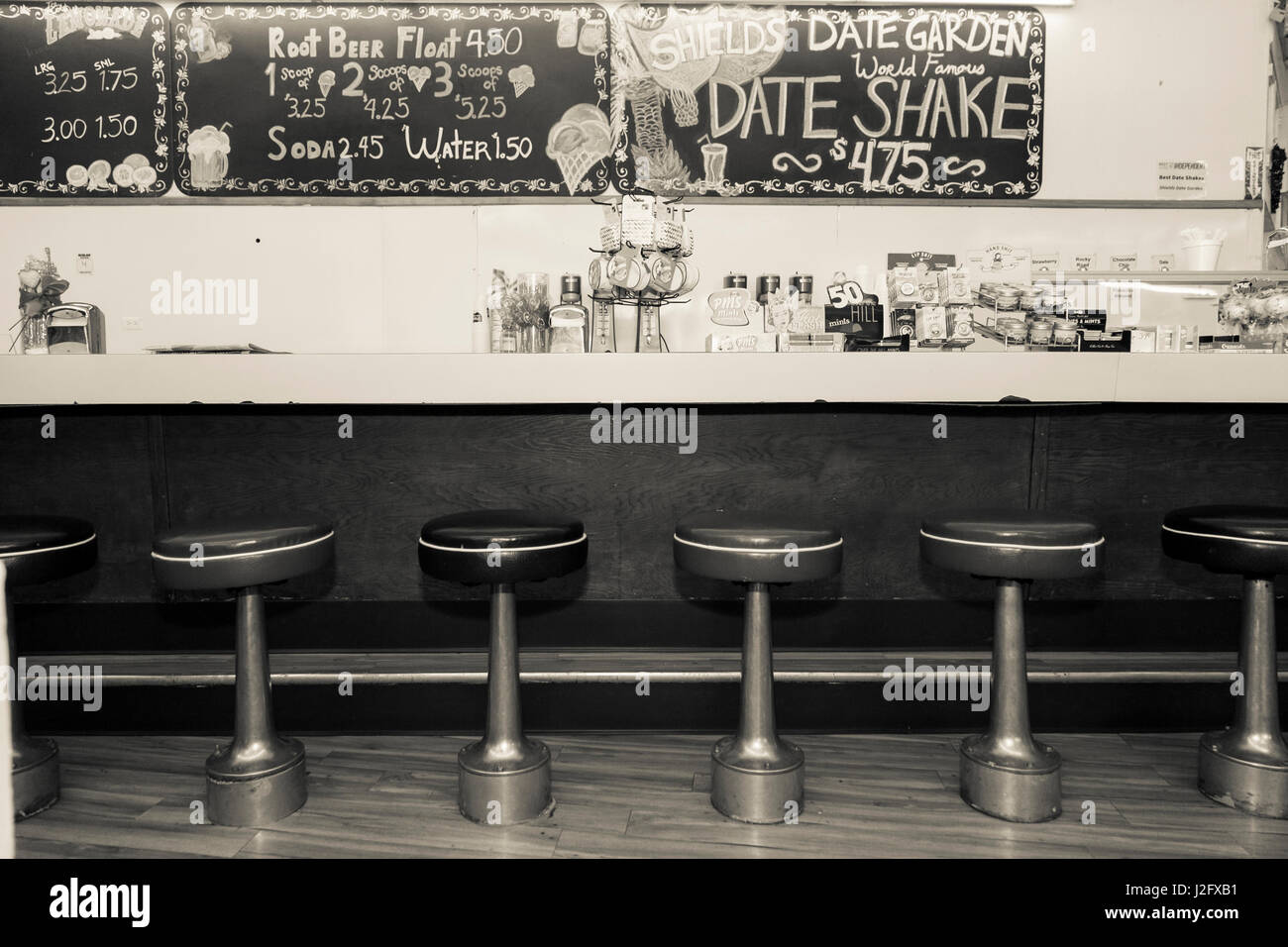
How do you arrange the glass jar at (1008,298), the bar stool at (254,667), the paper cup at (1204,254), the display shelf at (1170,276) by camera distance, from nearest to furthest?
the bar stool at (254,667), the glass jar at (1008,298), the display shelf at (1170,276), the paper cup at (1204,254)

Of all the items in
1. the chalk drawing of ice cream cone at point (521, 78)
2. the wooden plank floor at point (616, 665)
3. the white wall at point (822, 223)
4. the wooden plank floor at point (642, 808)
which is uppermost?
the chalk drawing of ice cream cone at point (521, 78)

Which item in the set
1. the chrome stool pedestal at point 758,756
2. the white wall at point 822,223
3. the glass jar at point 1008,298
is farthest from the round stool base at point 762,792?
the white wall at point 822,223

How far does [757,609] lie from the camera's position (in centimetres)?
184

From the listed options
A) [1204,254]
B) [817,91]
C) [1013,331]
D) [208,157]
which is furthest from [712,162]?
[208,157]

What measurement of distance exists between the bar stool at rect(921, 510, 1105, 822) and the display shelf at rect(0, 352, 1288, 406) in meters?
0.37

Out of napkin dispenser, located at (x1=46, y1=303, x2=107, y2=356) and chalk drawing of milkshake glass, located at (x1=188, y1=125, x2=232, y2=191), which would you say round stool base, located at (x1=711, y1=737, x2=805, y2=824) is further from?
chalk drawing of milkshake glass, located at (x1=188, y1=125, x2=232, y2=191)

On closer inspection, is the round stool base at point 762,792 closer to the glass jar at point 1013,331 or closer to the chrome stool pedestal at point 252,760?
the chrome stool pedestal at point 252,760

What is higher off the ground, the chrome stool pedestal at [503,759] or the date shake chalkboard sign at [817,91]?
the date shake chalkboard sign at [817,91]

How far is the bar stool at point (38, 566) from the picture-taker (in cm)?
172

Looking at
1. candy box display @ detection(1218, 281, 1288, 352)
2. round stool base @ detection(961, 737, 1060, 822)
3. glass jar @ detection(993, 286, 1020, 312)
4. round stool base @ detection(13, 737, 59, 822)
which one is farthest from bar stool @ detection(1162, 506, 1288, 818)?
round stool base @ detection(13, 737, 59, 822)

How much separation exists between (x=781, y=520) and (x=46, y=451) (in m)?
1.98

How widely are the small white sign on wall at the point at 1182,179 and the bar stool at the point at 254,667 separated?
340 centimetres

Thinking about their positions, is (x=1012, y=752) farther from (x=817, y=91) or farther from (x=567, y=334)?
(x=817, y=91)

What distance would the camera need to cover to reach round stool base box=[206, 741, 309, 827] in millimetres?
1871
